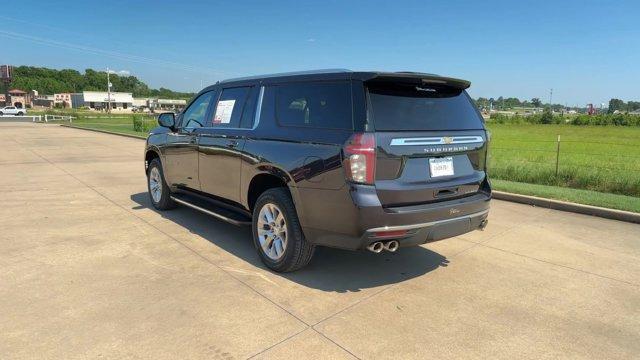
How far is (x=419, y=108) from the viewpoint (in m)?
3.96

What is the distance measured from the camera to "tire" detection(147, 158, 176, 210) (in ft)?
21.9

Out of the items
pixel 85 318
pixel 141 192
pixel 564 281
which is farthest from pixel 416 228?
pixel 141 192

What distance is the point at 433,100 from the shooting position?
13.5 ft

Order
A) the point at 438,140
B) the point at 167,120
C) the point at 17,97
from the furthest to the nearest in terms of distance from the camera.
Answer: the point at 17,97 < the point at 167,120 < the point at 438,140

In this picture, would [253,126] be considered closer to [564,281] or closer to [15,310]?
[15,310]

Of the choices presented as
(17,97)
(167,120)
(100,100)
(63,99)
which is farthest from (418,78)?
(63,99)

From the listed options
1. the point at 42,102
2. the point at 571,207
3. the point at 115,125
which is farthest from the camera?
the point at 42,102

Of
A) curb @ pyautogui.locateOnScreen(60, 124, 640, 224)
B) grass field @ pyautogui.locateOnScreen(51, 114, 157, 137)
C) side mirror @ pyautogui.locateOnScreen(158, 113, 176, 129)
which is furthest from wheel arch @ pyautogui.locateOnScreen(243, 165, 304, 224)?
grass field @ pyautogui.locateOnScreen(51, 114, 157, 137)

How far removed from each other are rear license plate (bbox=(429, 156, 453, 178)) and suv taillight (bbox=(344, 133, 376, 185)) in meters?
0.64

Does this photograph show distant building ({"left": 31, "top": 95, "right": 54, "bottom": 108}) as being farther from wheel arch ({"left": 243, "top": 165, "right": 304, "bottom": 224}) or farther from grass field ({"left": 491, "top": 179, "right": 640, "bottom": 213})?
wheel arch ({"left": 243, "top": 165, "right": 304, "bottom": 224})

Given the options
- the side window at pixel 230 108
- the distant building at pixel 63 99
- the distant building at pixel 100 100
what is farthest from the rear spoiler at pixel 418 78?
the distant building at pixel 63 99

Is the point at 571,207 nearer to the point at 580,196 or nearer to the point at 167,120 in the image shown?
the point at 580,196

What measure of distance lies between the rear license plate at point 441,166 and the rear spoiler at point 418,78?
26.9 inches

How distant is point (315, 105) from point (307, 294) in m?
1.66
